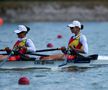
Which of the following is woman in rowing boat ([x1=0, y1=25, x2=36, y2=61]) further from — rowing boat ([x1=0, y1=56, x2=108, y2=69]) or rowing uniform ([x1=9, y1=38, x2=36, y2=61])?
rowing boat ([x1=0, y1=56, x2=108, y2=69])

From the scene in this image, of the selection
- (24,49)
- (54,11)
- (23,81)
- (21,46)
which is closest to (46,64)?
(24,49)

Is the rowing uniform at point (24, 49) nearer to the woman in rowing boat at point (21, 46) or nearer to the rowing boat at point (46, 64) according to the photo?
the woman in rowing boat at point (21, 46)

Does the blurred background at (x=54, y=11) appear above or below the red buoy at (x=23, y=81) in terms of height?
above

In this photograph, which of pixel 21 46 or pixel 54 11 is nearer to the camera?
pixel 21 46

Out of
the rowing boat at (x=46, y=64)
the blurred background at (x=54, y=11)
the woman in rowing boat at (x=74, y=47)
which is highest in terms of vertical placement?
the blurred background at (x=54, y=11)

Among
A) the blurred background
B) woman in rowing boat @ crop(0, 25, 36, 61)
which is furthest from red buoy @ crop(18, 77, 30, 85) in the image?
the blurred background

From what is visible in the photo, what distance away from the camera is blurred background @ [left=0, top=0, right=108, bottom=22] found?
44719 mm

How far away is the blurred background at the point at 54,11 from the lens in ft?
147

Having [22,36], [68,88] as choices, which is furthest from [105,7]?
[68,88]

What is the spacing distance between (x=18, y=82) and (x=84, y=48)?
9.69 ft

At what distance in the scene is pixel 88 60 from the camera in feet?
63.1

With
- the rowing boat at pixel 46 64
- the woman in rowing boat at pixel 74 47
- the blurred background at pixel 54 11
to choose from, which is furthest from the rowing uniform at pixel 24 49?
Result: the blurred background at pixel 54 11

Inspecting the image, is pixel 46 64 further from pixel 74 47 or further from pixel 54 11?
pixel 54 11

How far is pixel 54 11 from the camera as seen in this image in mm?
44906
